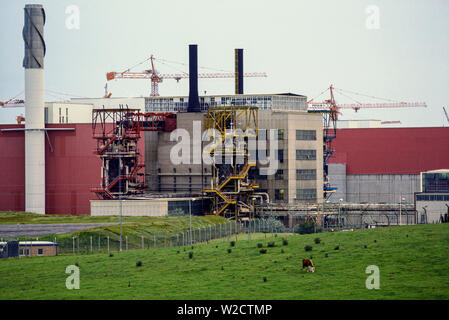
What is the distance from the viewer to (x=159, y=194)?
14700cm

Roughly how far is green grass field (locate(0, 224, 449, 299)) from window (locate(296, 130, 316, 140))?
66275mm

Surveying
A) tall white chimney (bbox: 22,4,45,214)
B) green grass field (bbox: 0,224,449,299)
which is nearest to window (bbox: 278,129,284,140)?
tall white chimney (bbox: 22,4,45,214)

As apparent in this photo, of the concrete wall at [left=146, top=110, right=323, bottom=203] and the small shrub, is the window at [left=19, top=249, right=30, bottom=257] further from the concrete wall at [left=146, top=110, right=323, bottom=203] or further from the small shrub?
the concrete wall at [left=146, top=110, right=323, bottom=203]

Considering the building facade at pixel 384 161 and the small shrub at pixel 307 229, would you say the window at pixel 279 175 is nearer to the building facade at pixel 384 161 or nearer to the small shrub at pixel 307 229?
the small shrub at pixel 307 229

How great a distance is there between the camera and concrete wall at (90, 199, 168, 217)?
13225 cm

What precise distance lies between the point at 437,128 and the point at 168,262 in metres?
128

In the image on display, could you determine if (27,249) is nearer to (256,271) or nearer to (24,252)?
(24,252)

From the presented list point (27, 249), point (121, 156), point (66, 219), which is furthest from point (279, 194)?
point (27, 249)

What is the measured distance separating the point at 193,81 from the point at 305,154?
25585 millimetres

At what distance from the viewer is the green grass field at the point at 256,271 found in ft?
180

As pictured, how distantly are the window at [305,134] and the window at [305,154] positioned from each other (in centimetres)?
231

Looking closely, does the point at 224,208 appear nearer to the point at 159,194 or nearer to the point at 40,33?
the point at 159,194

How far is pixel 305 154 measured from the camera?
484ft

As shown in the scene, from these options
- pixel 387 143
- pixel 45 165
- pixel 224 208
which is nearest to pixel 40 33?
pixel 45 165
